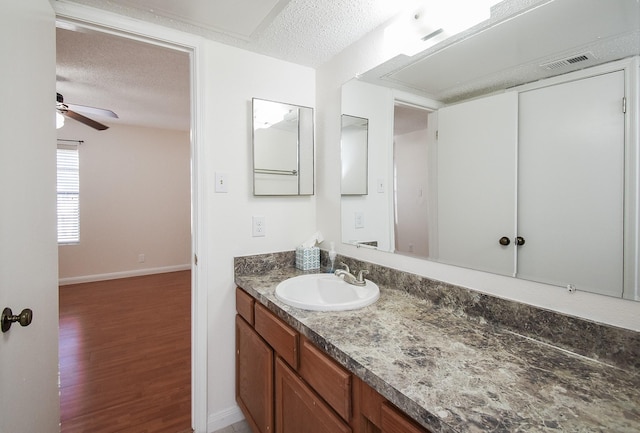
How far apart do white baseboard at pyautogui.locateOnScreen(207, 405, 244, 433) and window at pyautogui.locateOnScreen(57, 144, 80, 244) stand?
4124 millimetres

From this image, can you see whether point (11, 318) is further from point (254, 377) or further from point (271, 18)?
point (271, 18)

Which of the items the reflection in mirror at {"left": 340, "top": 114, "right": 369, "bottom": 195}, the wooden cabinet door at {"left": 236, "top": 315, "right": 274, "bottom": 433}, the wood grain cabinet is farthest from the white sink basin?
the reflection in mirror at {"left": 340, "top": 114, "right": 369, "bottom": 195}

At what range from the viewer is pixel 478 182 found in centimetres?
112

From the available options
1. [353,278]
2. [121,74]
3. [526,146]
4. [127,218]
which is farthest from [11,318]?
[127,218]

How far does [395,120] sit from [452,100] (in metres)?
0.30

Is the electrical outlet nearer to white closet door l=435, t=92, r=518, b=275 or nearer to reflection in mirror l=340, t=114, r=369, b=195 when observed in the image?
reflection in mirror l=340, t=114, r=369, b=195

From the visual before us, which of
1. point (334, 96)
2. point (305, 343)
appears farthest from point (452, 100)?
point (305, 343)

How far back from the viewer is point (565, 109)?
2.85 ft

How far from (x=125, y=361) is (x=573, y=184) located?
9.79 ft

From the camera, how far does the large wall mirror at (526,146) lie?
0.78 m

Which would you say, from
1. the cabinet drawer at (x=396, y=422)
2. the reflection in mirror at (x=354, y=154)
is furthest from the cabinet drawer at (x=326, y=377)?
the reflection in mirror at (x=354, y=154)

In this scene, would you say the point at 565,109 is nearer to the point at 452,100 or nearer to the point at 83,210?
the point at 452,100

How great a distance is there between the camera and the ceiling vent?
2.73ft

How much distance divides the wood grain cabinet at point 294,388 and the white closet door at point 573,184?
643 mm
